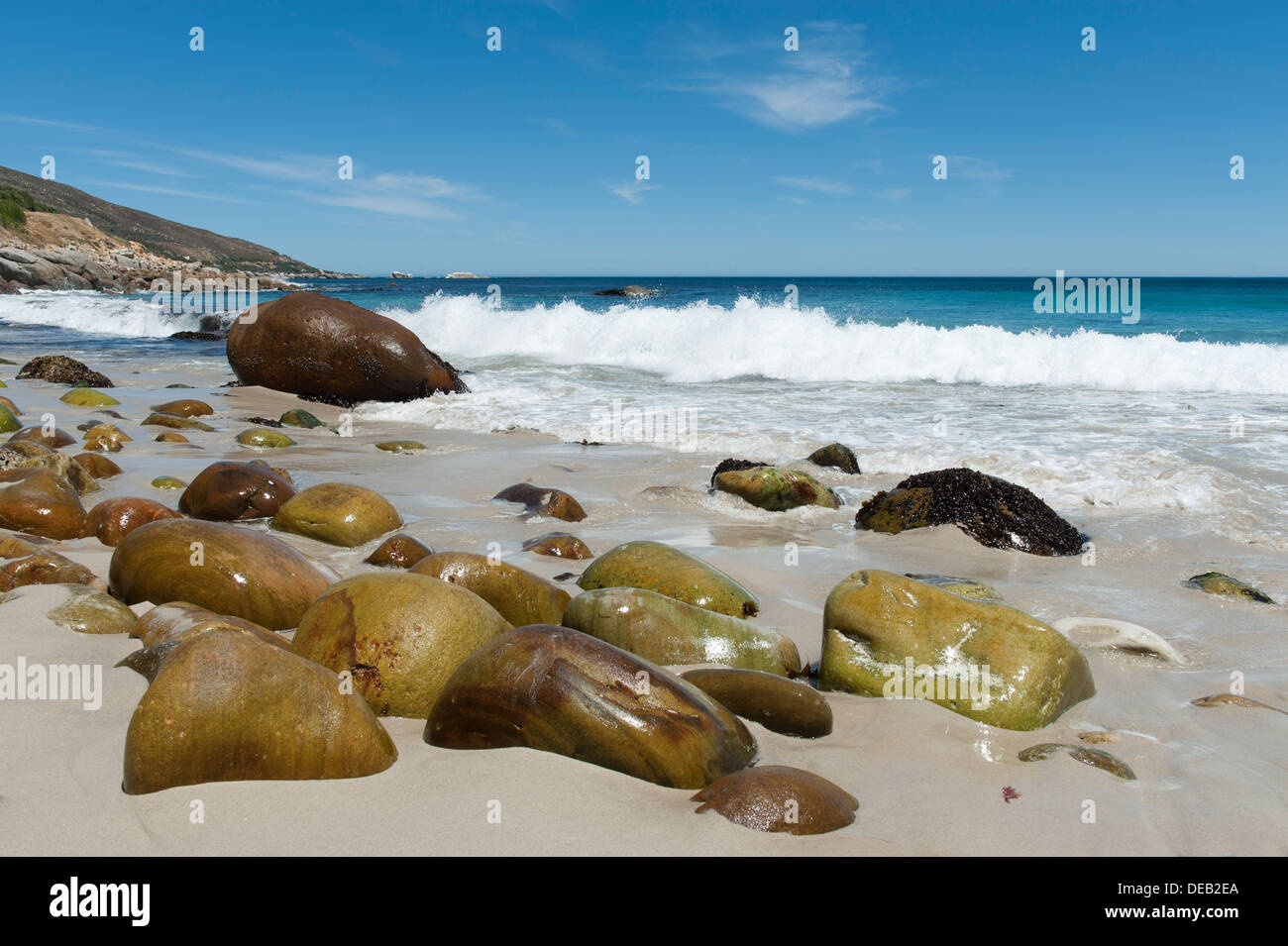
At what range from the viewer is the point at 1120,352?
15.1m

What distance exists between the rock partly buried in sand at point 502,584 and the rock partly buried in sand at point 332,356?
27.2ft

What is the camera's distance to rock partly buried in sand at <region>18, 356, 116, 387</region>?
37.5 ft

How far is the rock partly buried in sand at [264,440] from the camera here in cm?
792

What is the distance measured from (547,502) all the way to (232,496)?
1.92 m

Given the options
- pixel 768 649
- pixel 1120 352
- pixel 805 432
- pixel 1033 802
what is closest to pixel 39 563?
pixel 768 649

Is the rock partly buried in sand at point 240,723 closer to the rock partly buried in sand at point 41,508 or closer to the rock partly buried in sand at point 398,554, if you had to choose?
the rock partly buried in sand at point 398,554

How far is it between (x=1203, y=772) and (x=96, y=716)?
3.32 meters

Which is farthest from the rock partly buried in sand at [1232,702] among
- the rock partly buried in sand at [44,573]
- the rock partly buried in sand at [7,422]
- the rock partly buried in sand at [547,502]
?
the rock partly buried in sand at [7,422]

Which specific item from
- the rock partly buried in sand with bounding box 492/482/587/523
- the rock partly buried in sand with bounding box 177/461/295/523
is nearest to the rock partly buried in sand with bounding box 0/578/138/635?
the rock partly buried in sand with bounding box 177/461/295/523

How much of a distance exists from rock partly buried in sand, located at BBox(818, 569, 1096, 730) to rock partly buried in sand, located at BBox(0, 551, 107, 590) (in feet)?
10.0

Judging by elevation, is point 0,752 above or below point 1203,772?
above

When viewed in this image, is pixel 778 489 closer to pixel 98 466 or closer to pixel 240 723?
pixel 240 723
